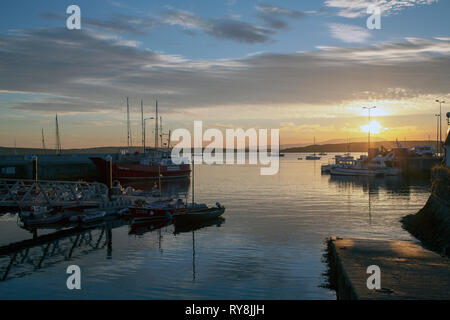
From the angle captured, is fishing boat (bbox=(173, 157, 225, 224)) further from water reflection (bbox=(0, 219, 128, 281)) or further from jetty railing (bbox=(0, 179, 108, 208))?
jetty railing (bbox=(0, 179, 108, 208))

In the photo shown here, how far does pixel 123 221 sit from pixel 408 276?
27.8m

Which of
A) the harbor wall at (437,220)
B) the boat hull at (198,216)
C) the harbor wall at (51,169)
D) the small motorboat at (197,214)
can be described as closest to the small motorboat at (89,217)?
the small motorboat at (197,214)

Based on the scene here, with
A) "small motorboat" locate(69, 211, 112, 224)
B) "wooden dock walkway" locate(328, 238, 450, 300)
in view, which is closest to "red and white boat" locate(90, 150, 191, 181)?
"small motorboat" locate(69, 211, 112, 224)

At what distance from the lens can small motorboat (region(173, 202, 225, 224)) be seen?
3441 centimetres

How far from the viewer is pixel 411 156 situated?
10838 centimetres

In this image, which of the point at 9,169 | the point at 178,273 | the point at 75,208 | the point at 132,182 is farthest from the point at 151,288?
the point at 132,182

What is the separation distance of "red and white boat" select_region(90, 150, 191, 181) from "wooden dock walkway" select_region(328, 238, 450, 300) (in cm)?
6170

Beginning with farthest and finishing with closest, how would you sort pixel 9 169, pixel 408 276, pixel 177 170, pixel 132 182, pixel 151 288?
pixel 177 170, pixel 132 182, pixel 9 169, pixel 151 288, pixel 408 276

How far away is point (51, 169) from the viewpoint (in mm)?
79688

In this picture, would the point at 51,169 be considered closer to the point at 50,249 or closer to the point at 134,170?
the point at 134,170

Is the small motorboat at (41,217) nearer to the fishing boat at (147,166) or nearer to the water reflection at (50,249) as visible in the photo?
the water reflection at (50,249)

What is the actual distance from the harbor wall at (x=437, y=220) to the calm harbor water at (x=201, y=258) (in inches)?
50.8
